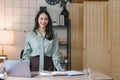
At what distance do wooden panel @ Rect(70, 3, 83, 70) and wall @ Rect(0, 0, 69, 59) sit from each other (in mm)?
269

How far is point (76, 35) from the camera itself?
4547 millimetres

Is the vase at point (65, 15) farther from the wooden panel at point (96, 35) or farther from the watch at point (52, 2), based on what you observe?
the wooden panel at point (96, 35)

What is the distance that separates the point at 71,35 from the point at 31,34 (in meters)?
2.16

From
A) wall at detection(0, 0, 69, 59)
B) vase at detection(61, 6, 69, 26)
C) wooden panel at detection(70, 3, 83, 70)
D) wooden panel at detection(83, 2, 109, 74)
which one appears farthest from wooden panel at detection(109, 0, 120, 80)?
wall at detection(0, 0, 69, 59)

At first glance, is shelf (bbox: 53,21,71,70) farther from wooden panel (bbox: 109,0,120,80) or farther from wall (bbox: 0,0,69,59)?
wooden panel (bbox: 109,0,120,80)

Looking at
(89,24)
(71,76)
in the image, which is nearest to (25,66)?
(71,76)

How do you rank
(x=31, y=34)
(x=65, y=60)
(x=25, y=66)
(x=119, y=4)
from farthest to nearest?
(x=65, y=60) → (x=119, y=4) → (x=31, y=34) → (x=25, y=66)

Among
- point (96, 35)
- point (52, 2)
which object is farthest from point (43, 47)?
point (52, 2)

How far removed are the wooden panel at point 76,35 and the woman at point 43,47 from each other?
6.92 feet

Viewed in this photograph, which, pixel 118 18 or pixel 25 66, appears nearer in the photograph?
pixel 25 66

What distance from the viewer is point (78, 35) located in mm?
4543

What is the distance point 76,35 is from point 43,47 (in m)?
A: 2.24

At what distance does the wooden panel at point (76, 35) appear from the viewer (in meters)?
4.53

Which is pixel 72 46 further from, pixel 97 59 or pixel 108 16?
pixel 108 16
